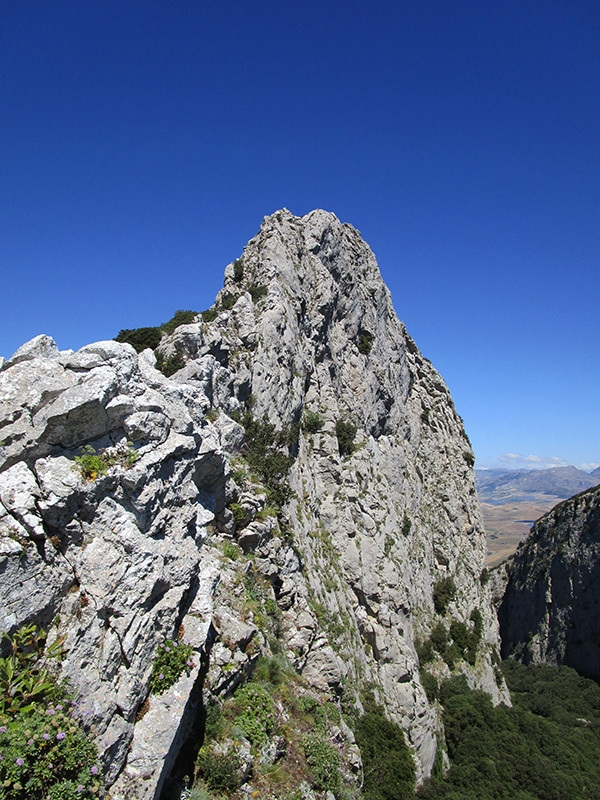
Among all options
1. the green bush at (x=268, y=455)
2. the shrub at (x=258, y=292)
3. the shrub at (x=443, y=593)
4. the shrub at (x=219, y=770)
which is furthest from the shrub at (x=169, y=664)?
the shrub at (x=443, y=593)

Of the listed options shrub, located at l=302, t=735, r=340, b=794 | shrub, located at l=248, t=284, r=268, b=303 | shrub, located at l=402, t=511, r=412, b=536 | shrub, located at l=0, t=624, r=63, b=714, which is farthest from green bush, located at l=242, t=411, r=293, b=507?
shrub, located at l=402, t=511, r=412, b=536

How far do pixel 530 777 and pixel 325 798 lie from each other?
39.1m

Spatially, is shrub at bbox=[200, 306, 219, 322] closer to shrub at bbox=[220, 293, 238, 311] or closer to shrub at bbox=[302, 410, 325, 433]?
shrub at bbox=[220, 293, 238, 311]

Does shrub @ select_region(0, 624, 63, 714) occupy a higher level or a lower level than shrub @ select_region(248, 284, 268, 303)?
lower

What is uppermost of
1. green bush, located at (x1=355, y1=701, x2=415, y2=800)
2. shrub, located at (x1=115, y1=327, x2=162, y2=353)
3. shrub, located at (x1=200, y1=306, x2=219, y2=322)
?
shrub, located at (x1=200, y1=306, x2=219, y2=322)

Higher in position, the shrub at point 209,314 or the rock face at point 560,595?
the shrub at point 209,314

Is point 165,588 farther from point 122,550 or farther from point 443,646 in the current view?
point 443,646

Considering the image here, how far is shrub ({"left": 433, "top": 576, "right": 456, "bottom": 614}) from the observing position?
1777 inches

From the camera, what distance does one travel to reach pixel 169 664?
330 inches

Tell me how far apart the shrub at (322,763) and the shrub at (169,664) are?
15.0ft

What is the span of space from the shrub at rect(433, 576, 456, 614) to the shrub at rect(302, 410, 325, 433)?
1070 inches

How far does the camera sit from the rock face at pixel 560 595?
68125 mm

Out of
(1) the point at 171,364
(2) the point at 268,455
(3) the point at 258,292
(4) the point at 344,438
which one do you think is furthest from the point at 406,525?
(1) the point at 171,364

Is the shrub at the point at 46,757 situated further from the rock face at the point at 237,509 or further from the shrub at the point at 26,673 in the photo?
the rock face at the point at 237,509
